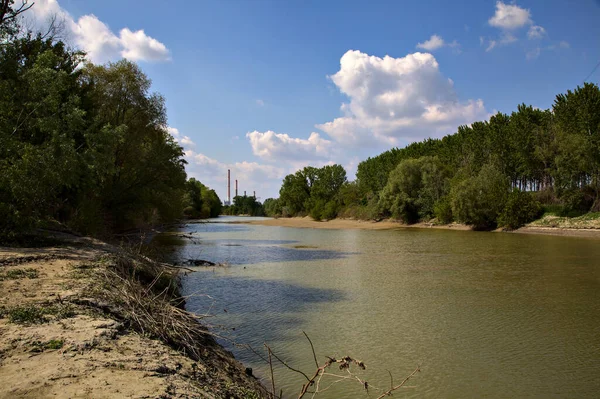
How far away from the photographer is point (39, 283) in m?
7.79

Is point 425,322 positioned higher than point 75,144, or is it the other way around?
point 75,144

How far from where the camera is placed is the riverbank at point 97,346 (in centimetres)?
409

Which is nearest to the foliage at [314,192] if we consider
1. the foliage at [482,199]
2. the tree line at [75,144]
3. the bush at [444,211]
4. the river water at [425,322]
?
the bush at [444,211]

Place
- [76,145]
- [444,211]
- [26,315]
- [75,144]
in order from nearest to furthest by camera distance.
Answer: [26,315] < [75,144] < [76,145] < [444,211]

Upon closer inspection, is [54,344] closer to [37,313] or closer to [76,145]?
[37,313]

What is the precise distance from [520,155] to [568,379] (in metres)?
56.3

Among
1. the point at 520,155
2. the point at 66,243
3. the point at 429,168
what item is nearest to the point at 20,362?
the point at 66,243

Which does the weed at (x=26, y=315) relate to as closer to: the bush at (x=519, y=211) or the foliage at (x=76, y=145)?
the foliage at (x=76, y=145)

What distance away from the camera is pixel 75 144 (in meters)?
16.9

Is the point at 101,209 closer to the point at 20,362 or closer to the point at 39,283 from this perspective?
the point at 39,283

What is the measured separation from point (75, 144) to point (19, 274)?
32.8ft

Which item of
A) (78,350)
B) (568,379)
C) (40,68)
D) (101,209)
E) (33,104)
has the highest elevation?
(40,68)

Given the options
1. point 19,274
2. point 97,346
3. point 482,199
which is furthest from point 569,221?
point 97,346

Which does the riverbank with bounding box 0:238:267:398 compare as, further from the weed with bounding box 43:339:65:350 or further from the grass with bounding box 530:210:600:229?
the grass with bounding box 530:210:600:229
